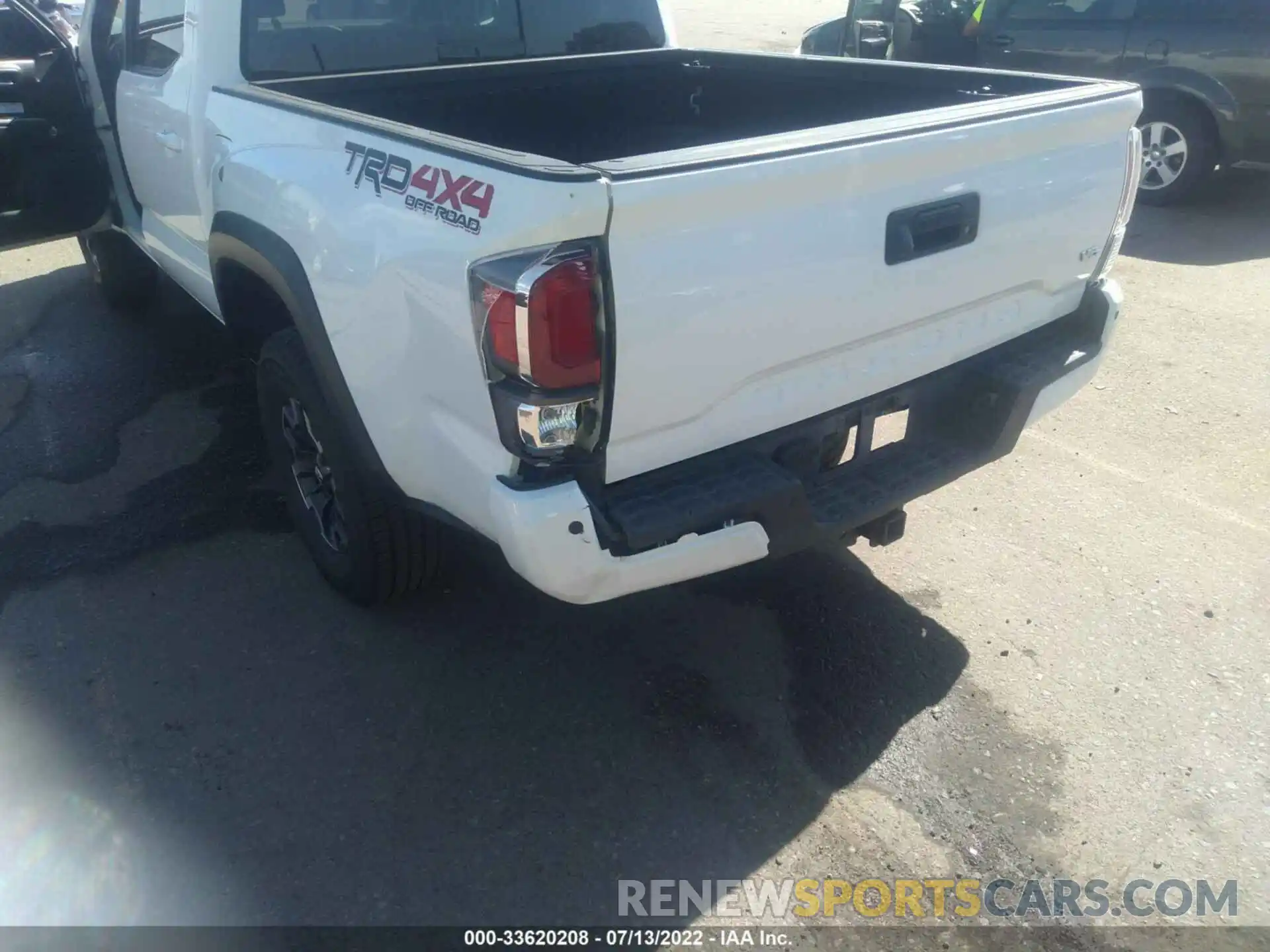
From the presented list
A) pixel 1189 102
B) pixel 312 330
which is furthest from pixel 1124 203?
pixel 1189 102

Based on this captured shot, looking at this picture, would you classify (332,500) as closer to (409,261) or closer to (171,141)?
(409,261)

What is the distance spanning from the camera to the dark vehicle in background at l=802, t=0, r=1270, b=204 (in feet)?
22.4

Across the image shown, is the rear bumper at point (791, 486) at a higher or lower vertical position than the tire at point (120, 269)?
higher

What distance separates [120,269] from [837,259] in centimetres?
468

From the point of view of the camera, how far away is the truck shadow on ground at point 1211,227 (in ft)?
21.7

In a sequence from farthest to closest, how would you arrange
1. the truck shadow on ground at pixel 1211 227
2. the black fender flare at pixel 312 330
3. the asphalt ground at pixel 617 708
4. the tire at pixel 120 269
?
1. the truck shadow on ground at pixel 1211 227
2. the tire at pixel 120 269
3. the black fender flare at pixel 312 330
4. the asphalt ground at pixel 617 708

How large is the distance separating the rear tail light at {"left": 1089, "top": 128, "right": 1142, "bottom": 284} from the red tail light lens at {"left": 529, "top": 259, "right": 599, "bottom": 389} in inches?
70.9

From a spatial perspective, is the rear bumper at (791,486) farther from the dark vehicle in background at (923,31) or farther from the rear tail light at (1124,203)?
the dark vehicle in background at (923,31)

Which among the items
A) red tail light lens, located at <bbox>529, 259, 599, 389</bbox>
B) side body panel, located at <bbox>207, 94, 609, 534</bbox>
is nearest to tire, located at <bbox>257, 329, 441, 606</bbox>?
side body panel, located at <bbox>207, 94, 609, 534</bbox>

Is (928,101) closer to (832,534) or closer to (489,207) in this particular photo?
(832,534)

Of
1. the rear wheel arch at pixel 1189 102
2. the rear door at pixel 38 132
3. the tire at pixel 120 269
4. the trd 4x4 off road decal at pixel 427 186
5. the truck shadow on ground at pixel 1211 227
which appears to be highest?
the trd 4x4 off road decal at pixel 427 186

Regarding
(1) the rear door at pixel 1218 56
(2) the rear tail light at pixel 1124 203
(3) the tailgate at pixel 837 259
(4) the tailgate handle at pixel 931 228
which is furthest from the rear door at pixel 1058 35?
(4) the tailgate handle at pixel 931 228

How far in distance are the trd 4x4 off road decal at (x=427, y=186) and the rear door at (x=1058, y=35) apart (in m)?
6.25

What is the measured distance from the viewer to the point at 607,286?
1.99 m
